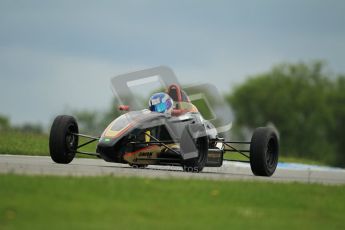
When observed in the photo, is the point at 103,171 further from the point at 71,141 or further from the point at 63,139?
the point at 71,141

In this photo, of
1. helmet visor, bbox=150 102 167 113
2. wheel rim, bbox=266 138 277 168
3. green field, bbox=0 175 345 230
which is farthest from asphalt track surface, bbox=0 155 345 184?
green field, bbox=0 175 345 230

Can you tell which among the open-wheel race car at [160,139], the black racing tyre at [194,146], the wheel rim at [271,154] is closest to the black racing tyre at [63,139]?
the open-wheel race car at [160,139]

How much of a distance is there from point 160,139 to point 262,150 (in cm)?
255

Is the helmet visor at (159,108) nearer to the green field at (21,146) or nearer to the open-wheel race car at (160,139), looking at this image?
the open-wheel race car at (160,139)

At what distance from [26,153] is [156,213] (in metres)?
15.4

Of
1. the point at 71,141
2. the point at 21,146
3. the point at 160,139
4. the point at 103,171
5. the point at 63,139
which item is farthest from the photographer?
the point at 21,146

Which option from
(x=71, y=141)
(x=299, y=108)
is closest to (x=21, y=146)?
(x=71, y=141)

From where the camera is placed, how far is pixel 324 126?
110 metres

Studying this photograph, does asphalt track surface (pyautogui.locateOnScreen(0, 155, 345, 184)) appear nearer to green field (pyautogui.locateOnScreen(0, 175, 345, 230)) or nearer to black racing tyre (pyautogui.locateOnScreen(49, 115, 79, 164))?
black racing tyre (pyautogui.locateOnScreen(49, 115, 79, 164))

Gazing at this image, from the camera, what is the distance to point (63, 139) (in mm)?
18891

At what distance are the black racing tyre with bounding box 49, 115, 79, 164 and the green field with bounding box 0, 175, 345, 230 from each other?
5.40 metres

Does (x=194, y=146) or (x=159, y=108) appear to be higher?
(x=159, y=108)

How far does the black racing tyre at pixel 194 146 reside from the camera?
62.5 ft

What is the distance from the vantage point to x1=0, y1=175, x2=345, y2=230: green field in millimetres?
9891
